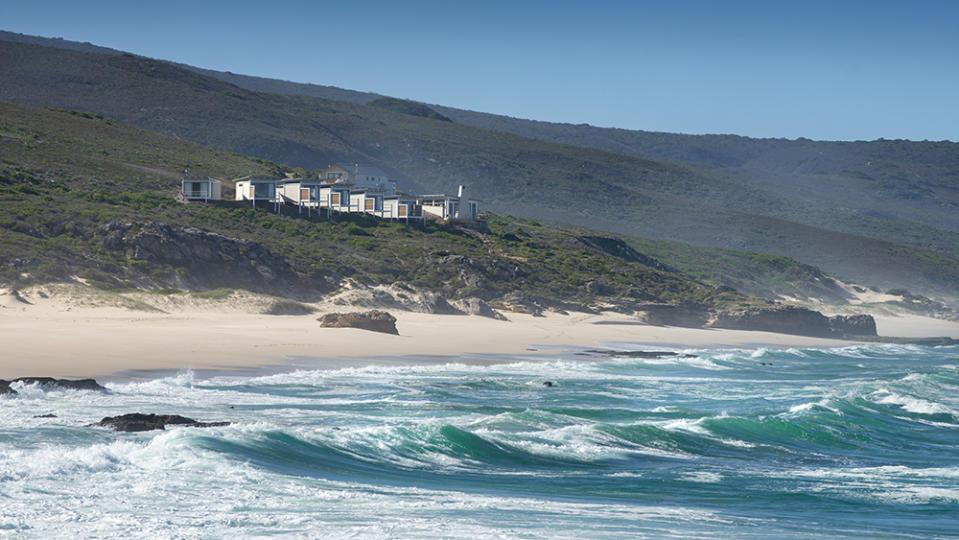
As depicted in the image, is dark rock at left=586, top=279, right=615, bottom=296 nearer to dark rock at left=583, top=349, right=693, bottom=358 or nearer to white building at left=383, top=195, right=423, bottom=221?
white building at left=383, top=195, right=423, bottom=221

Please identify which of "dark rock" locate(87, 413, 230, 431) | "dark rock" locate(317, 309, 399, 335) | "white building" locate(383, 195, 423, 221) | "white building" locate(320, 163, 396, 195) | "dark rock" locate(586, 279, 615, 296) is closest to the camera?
"dark rock" locate(87, 413, 230, 431)

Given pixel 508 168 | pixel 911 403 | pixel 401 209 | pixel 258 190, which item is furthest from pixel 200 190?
pixel 508 168

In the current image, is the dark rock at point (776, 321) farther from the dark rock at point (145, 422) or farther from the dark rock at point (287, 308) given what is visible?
the dark rock at point (145, 422)

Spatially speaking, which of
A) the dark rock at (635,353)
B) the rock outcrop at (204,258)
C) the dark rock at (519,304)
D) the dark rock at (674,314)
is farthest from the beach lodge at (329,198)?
the dark rock at (635,353)

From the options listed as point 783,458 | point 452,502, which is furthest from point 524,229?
point 452,502

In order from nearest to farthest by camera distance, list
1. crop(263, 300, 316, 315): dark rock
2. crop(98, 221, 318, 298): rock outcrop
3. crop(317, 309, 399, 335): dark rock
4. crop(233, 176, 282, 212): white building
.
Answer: crop(317, 309, 399, 335): dark rock
crop(263, 300, 316, 315): dark rock
crop(98, 221, 318, 298): rock outcrop
crop(233, 176, 282, 212): white building

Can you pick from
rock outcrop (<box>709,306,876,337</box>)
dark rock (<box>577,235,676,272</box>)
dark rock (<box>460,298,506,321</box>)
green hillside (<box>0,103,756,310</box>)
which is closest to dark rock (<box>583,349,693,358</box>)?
dark rock (<box>460,298,506,321</box>)

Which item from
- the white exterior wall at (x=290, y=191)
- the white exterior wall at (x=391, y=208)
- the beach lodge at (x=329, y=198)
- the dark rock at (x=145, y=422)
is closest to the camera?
the dark rock at (x=145, y=422)
